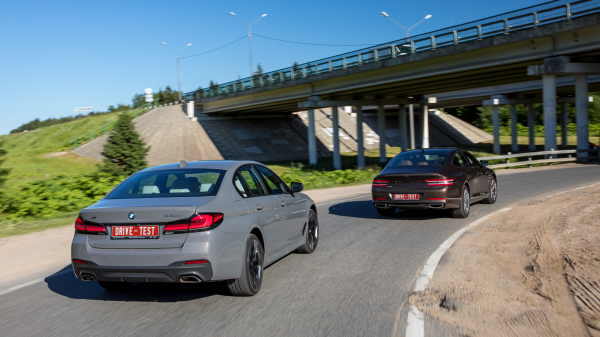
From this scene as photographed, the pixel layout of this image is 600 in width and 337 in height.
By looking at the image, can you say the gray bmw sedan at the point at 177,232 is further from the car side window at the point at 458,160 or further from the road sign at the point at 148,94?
the road sign at the point at 148,94

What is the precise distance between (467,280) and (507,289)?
509mm

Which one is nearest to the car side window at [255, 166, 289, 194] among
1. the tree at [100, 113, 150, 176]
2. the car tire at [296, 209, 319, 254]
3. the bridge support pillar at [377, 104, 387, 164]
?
the car tire at [296, 209, 319, 254]

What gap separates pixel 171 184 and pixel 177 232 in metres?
0.90

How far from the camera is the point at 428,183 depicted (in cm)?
1084

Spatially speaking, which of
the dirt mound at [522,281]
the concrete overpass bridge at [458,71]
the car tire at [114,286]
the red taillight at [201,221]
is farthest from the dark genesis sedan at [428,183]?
the concrete overpass bridge at [458,71]

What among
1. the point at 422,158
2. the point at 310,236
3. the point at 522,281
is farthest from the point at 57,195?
the point at 522,281

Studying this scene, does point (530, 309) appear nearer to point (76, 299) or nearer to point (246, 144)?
point (76, 299)

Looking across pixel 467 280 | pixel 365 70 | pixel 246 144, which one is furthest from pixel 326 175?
pixel 246 144

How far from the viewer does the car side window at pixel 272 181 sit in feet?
22.5

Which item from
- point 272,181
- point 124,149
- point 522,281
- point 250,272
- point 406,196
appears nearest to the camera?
point 250,272

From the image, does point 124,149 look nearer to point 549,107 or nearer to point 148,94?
point 549,107

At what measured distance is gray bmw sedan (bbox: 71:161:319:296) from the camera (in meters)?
4.96

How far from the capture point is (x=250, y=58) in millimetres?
53156

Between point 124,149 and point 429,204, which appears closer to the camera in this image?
point 429,204
